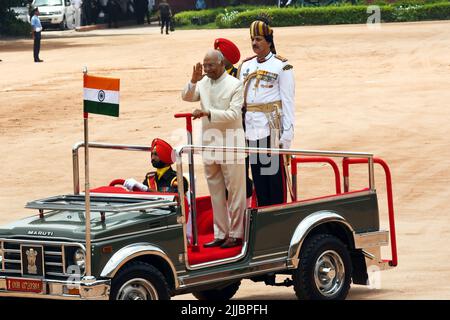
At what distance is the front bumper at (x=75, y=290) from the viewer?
8953mm

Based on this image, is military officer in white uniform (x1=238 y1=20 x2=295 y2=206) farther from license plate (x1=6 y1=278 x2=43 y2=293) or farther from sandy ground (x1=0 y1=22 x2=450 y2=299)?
license plate (x1=6 y1=278 x2=43 y2=293)

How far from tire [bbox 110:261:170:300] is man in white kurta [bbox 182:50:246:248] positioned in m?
1.11

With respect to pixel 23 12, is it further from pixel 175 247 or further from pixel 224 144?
pixel 175 247

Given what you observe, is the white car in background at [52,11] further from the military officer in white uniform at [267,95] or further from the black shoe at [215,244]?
the black shoe at [215,244]

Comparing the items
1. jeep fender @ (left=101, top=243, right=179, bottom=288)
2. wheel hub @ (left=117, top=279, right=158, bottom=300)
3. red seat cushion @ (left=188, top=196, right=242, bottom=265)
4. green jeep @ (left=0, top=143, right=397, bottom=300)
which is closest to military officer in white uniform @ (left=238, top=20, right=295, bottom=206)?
green jeep @ (left=0, top=143, right=397, bottom=300)

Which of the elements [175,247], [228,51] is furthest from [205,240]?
[228,51]

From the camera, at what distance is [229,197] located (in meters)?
10.6

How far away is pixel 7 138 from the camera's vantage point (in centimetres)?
2364

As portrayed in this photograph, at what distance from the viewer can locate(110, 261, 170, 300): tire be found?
916 centimetres

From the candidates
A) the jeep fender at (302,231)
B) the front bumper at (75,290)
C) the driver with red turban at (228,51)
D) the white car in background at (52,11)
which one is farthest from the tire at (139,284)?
the white car in background at (52,11)

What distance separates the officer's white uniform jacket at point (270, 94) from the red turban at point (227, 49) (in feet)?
0.95

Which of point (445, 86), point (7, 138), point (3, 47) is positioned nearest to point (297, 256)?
point (7, 138)

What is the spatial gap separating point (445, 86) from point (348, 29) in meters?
18.1

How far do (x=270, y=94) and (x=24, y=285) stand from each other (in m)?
3.04
